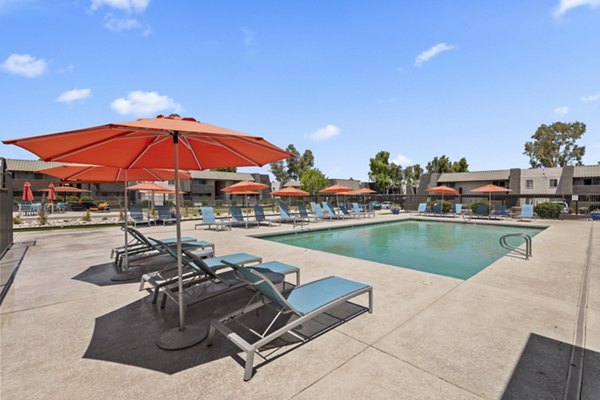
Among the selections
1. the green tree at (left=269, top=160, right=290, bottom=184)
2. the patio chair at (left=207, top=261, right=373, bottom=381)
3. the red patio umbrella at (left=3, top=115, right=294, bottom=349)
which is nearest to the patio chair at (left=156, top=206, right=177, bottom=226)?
the red patio umbrella at (left=3, top=115, right=294, bottom=349)

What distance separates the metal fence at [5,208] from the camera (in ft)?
23.2

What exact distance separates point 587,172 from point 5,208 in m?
49.2

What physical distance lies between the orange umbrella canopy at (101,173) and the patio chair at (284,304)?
4376mm

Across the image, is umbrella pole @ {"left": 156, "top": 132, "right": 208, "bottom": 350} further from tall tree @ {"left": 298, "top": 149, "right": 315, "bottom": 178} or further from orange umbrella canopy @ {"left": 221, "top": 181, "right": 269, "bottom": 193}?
tall tree @ {"left": 298, "top": 149, "right": 315, "bottom": 178}

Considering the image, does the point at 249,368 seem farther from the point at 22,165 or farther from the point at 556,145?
the point at 556,145

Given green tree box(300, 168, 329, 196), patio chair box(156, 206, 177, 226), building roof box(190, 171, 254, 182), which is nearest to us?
patio chair box(156, 206, 177, 226)

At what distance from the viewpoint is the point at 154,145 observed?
13.6ft

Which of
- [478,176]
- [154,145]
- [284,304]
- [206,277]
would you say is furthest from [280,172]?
[284,304]

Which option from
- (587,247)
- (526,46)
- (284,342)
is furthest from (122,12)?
(587,247)

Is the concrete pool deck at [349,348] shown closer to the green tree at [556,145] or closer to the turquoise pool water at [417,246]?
the turquoise pool water at [417,246]

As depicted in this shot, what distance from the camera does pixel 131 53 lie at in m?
9.39

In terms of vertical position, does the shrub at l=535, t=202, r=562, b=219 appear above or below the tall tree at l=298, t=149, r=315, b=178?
below

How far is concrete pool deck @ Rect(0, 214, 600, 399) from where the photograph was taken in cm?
219

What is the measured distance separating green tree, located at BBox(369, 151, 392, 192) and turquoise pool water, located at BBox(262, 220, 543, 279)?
36002 millimetres
